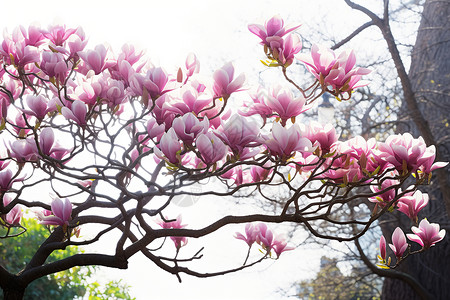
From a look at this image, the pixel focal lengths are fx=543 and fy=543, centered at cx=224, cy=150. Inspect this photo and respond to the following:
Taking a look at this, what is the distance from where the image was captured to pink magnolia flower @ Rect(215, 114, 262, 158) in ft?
4.13

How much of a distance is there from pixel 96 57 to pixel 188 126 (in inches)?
15.0

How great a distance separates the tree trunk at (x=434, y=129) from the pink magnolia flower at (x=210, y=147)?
416 cm

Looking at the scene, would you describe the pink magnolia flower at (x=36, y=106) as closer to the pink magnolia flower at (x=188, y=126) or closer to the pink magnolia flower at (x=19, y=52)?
the pink magnolia flower at (x=19, y=52)

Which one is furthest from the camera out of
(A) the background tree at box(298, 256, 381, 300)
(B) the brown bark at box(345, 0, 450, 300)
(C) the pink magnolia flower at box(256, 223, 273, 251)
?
(A) the background tree at box(298, 256, 381, 300)

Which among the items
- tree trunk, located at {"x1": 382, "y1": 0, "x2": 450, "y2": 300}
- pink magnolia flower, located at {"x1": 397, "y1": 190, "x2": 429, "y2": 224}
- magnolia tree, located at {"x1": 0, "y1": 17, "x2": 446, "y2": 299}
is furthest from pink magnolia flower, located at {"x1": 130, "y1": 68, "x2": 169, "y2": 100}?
tree trunk, located at {"x1": 382, "y1": 0, "x2": 450, "y2": 300}

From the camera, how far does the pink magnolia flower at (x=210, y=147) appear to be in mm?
1224

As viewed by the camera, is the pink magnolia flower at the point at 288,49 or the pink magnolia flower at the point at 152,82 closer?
the pink magnolia flower at the point at 152,82

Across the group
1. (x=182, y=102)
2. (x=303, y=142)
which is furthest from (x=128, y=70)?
(x=303, y=142)

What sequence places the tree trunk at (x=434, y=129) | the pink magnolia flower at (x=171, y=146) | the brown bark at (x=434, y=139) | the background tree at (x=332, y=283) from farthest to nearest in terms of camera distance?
the background tree at (x=332, y=283)
the tree trunk at (x=434, y=129)
the brown bark at (x=434, y=139)
the pink magnolia flower at (x=171, y=146)

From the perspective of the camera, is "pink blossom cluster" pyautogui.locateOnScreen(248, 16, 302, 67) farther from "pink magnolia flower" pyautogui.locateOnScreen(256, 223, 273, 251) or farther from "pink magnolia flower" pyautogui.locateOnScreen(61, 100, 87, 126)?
"pink magnolia flower" pyautogui.locateOnScreen(256, 223, 273, 251)

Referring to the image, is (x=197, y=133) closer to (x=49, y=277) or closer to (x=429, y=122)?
(x=49, y=277)

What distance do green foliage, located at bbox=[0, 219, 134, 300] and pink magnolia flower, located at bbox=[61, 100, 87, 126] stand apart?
124 inches

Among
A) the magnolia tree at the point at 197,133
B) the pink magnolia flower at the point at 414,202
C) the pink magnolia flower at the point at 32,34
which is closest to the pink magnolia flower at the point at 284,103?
the magnolia tree at the point at 197,133

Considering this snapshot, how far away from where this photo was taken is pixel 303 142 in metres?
1.29
